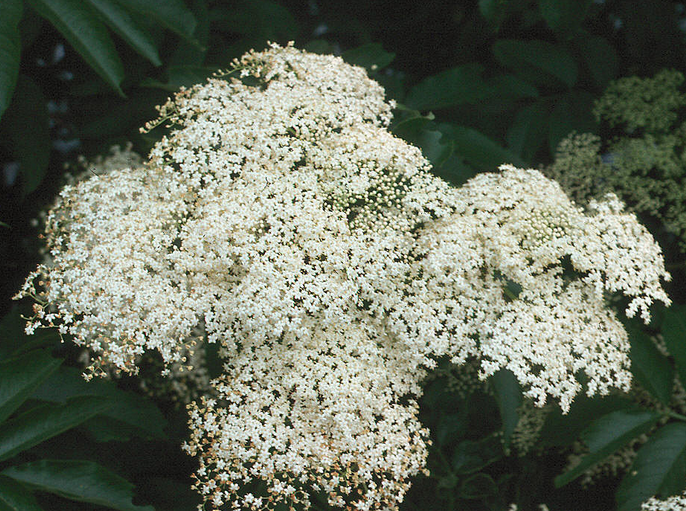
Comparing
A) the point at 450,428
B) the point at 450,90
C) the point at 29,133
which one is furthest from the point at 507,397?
the point at 29,133

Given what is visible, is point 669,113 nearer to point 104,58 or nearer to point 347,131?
point 347,131

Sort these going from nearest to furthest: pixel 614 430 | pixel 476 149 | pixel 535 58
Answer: pixel 614 430 → pixel 476 149 → pixel 535 58

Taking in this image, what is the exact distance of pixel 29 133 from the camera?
213cm

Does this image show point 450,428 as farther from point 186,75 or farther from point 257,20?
point 257,20

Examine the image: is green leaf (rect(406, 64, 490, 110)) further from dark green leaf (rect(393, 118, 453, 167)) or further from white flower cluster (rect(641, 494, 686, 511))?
white flower cluster (rect(641, 494, 686, 511))

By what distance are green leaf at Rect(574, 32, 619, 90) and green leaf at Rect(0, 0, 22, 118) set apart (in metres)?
2.19

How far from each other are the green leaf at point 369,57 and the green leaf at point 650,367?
1.32 m

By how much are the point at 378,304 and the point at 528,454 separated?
126cm

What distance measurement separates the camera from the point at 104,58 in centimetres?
182

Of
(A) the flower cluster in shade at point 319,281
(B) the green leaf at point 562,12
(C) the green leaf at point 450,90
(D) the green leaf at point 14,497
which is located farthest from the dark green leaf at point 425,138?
(D) the green leaf at point 14,497

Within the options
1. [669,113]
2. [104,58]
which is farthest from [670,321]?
[104,58]

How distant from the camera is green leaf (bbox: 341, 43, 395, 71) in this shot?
7.75ft

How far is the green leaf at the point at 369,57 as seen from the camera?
236 cm

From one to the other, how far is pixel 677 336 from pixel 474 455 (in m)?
0.85
